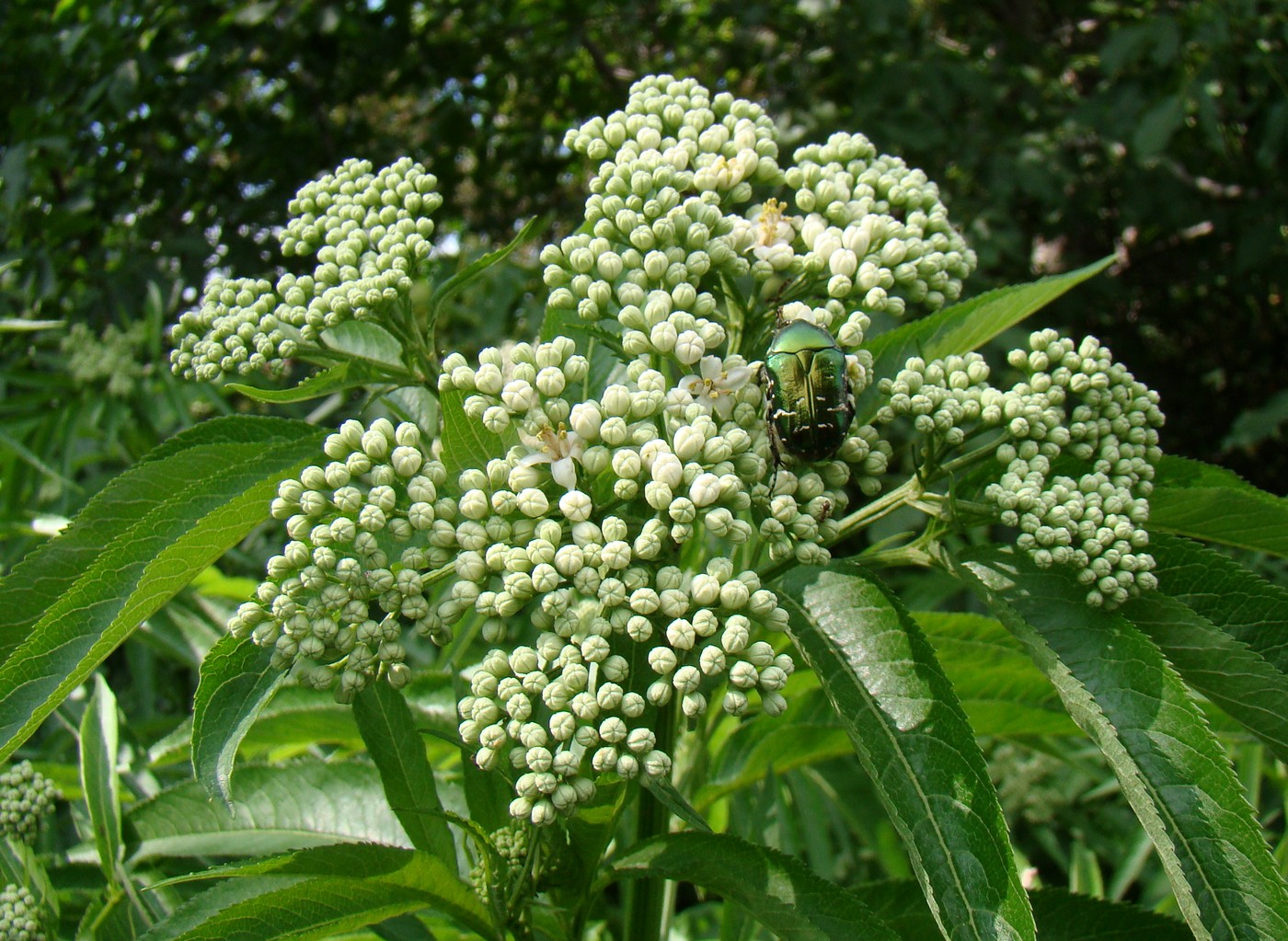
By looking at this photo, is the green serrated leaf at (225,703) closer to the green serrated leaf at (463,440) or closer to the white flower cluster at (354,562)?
the white flower cluster at (354,562)

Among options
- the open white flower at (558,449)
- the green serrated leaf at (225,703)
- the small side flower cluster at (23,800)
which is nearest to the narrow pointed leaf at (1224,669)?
the open white flower at (558,449)

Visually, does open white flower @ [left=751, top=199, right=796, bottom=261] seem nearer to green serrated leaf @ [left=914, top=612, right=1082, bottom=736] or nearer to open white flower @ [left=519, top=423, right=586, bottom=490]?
open white flower @ [left=519, top=423, right=586, bottom=490]

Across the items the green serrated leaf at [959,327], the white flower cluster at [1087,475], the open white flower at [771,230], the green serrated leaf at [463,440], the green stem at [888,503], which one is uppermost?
the open white flower at [771,230]

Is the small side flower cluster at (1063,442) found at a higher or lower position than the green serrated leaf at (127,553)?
lower

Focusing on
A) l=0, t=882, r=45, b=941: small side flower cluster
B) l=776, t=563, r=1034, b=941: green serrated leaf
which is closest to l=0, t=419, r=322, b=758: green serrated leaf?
l=0, t=882, r=45, b=941: small side flower cluster

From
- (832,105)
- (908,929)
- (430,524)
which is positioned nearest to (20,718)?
(430,524)

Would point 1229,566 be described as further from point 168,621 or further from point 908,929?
point 168,621

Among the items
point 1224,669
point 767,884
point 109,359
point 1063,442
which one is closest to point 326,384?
point 767,884

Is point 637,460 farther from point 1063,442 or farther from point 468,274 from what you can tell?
point 1063,442
